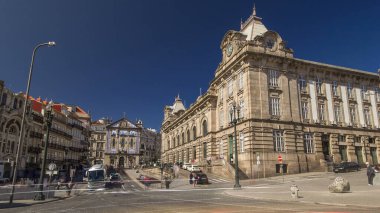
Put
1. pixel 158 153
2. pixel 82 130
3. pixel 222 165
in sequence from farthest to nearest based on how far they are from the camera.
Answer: pixel 158 153 < pixel 82 130 < pixel 222 165

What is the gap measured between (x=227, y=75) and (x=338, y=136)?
735 inches

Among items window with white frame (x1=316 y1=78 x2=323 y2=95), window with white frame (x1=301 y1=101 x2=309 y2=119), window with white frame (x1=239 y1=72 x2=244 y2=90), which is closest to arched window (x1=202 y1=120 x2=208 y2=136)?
window with white frame (x1=239 y1=72 x2=244 y2=90)

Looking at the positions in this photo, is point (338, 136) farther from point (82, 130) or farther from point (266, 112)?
point (82, 130)

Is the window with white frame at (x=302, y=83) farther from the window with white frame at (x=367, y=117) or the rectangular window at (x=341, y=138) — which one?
the window with white frame at (x=367, y=117)

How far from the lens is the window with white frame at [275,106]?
132 feet

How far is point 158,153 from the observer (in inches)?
5615

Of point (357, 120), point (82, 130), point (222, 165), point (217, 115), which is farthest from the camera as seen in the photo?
point (82, 130)

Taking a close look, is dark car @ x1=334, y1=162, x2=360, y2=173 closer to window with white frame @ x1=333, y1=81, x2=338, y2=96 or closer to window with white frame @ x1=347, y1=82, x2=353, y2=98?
window with white frame @ x1=333, y1=81, x2=338, y2=96

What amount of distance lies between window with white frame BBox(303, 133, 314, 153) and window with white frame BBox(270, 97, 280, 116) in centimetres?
527

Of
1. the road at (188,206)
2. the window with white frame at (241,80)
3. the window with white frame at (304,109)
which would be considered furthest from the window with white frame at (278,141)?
the road at (188,206)

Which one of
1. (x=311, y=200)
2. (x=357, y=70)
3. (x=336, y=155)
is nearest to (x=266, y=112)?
(x=336, y=155)

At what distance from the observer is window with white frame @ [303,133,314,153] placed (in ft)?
134

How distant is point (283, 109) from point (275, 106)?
3.79 ft

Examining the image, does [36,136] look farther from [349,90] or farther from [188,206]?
[349,90]
